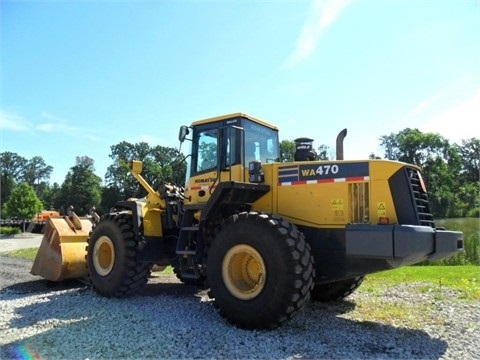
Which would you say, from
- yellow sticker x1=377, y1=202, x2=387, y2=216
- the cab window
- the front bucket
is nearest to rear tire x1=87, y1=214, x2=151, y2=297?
the front bucket

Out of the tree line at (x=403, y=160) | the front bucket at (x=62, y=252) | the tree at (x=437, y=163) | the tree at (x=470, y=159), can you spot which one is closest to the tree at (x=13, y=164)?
the tree line at (x=403, y=160)

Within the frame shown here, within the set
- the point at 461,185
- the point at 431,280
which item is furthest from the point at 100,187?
the point at 431,280

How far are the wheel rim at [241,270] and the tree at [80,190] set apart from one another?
3080 inches

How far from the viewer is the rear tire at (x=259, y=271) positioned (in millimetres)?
5840

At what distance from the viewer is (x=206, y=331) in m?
6.11

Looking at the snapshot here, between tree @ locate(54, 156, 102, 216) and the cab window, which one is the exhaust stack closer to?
the cab window

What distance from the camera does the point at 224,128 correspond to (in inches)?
310

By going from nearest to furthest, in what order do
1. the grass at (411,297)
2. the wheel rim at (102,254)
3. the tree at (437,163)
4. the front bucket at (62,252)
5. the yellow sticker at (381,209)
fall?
the yellow sticker at (381,209), the grass at (411,297), the wheel rim at (102,254), the front bucket at (62,252), the tree at (437,163)

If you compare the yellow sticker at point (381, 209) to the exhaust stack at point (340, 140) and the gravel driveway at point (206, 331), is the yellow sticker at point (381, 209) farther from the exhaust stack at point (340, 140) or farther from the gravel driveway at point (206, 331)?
the gravel driveway at point (206, 331)

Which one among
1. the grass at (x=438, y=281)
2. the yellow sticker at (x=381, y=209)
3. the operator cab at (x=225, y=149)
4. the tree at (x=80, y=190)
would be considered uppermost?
the tree at (x=80, y=190)

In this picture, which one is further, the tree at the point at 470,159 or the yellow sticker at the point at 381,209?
the tree at the point at 470,159

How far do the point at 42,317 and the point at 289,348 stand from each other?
13.6 ft

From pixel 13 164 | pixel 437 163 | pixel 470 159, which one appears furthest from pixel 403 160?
pixel 13 164

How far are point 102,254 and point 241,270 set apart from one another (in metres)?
3.83
